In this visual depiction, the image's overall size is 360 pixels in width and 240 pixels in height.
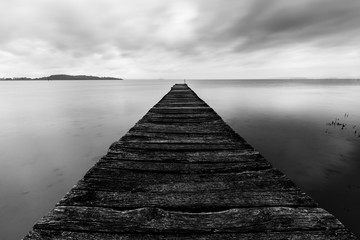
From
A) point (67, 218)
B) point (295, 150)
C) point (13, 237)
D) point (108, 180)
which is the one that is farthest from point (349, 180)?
point (13, 237)

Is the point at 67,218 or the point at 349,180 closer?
the point at 67,218

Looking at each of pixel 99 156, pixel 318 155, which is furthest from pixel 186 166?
pixel 318 155

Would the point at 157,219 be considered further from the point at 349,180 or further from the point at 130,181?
the point at 349,180

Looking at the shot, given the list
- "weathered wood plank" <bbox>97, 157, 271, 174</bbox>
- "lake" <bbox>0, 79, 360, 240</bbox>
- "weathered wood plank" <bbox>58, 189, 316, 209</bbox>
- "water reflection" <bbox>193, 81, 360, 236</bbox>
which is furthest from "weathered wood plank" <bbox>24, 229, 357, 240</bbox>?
"water reflection" <bbox>193, 81, 360, 236</bbox>

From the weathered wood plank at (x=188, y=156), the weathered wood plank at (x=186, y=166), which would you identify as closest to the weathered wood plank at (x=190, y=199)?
the weathered wood plank at (x=186, y=166)

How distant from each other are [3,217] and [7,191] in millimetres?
1489

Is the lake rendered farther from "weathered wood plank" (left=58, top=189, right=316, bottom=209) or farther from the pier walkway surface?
"weathered wood plank" (left=58, top=189, right=316, bottom=209)

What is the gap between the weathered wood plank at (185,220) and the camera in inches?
66.1

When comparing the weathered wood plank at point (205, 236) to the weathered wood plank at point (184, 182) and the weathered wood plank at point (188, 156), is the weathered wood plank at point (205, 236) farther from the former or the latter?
the weathered wood plank at point (188, 156)

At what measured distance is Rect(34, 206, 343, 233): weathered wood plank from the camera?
5.50 ft

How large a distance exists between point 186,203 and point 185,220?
0.24m

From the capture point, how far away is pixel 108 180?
2402 mm

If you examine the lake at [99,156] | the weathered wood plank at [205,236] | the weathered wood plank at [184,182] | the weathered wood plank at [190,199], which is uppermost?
the weathered wood plank at [184,182]

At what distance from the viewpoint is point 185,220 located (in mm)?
1784
